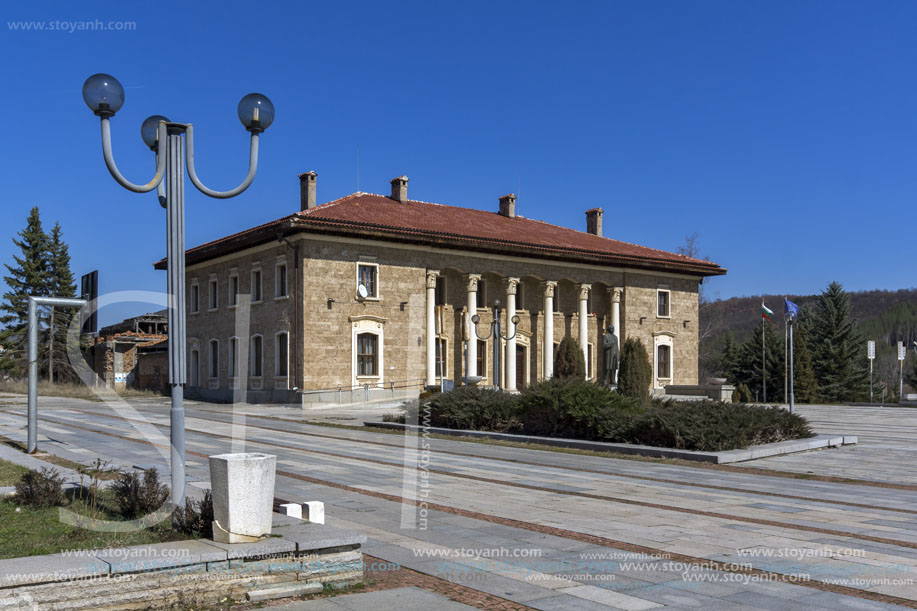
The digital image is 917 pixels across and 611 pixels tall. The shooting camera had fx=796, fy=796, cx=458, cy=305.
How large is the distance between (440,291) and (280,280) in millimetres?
8363

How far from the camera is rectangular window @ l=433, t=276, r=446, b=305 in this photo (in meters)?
41.2

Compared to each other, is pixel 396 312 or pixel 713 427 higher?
pixel 396 312

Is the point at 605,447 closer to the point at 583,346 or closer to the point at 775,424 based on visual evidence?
the point at 775,424

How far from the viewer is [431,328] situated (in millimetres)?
39219

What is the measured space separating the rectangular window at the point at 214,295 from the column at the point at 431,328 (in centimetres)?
1197

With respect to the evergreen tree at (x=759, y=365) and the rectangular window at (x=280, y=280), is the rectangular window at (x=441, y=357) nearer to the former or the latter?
the rectangular window at (x=280, y=280)

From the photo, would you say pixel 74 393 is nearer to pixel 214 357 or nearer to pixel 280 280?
pixel 214 357

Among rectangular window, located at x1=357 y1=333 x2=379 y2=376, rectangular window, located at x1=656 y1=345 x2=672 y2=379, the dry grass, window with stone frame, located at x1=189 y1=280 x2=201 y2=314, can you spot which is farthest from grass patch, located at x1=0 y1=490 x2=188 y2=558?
rectangular window, located at x1=656 y1=345 x2=672 y2=379

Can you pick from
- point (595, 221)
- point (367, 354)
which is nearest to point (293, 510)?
point (367, 354)

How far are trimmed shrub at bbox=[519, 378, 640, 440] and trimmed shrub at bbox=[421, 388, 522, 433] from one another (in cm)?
53

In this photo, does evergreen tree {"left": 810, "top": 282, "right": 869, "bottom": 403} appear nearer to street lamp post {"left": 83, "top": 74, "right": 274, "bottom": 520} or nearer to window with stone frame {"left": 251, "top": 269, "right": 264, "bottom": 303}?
window with stone frame {"left": 251, "top": 269, "right": 264, "bottom": 303}

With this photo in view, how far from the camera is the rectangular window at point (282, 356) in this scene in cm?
3634

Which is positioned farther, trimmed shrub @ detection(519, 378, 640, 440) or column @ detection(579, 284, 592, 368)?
column @ detection(579, 284, 592, 368)

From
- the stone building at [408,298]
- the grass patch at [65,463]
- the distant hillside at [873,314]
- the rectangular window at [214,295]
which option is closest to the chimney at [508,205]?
the stone building at [408,298]
